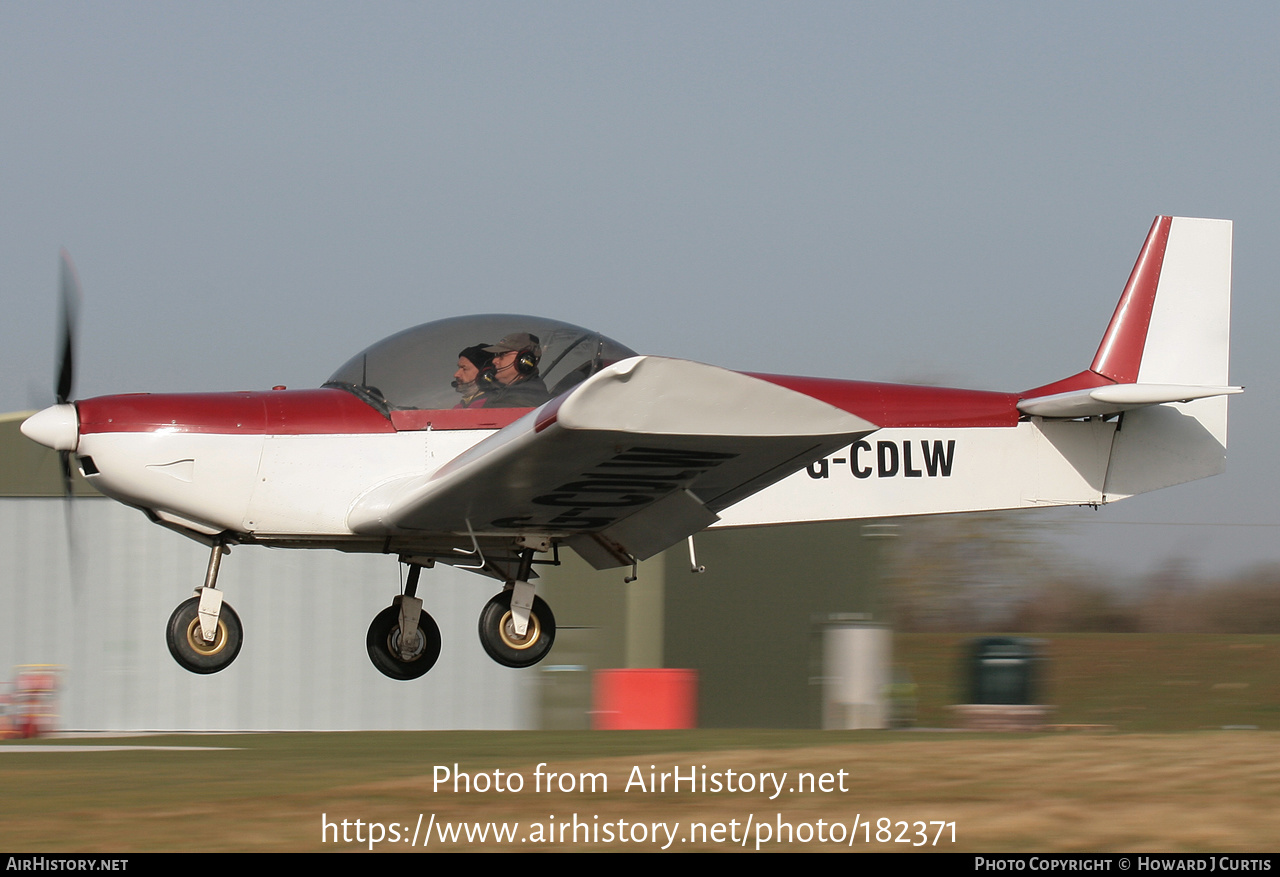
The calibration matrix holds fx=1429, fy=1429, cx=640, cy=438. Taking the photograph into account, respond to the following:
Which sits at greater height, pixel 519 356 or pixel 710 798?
pixel 519 356

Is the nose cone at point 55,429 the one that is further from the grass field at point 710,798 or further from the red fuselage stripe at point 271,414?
the grass field at point 710,798


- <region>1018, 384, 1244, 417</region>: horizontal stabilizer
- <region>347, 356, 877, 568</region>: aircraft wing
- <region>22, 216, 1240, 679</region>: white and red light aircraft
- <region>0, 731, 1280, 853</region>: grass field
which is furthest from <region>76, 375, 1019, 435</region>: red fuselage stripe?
<region>0, 731, 1280, 853</region>: grass field

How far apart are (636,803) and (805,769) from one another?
2.11 metres

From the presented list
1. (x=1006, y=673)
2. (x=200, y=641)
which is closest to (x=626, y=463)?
(x=200, y=641)

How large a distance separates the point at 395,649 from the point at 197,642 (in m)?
1.32

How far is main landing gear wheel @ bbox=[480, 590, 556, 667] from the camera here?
8750 mm

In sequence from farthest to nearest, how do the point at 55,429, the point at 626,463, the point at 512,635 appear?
the point at 512,635 < the point at 55,429 < the point at 626,463

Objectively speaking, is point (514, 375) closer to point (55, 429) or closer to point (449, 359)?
point (449, 359)

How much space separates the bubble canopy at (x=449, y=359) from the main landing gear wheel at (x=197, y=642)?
1.55 meters

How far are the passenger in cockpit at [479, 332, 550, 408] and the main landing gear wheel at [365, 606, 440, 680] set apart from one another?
166 cm

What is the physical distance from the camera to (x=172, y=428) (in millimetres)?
8125

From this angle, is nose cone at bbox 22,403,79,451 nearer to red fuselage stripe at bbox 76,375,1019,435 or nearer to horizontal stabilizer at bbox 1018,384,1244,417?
red fuselage stripe at bbox 76,375,1019,435

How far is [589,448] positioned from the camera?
6859mm

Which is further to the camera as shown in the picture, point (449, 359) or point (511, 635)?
point (511, 635)
